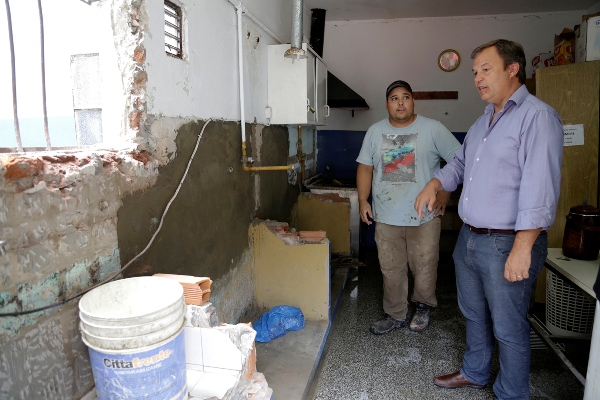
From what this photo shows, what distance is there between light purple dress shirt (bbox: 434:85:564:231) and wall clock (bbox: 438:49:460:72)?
3.13 m

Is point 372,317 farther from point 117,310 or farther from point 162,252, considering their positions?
point 117,310

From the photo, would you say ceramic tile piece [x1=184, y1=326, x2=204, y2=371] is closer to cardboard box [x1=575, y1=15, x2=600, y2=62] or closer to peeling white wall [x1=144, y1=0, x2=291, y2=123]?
peeling white wall [x1=144, y1=0, x2=291, y2=123]

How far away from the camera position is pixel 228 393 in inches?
48.7

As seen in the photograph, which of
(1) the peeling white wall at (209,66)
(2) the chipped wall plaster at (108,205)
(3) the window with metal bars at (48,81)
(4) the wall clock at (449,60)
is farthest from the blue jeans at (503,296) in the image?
(4) the wall clock at (449,60)

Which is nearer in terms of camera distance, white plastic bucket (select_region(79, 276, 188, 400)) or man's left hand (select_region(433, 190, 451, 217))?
white plastic bucket (select_region(79, 276, 188, 400))

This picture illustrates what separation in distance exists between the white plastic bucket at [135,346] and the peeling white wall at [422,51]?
422 centimetres

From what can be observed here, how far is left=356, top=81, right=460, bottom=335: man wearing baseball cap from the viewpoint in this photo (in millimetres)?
2693

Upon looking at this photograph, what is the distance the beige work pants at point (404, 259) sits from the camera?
2.77m

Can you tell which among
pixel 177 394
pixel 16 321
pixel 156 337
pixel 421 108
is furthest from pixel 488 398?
pixel 421 108

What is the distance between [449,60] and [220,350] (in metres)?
4.52

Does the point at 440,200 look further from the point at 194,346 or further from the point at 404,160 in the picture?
the point at 194,346

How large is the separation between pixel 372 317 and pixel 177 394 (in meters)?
2.14

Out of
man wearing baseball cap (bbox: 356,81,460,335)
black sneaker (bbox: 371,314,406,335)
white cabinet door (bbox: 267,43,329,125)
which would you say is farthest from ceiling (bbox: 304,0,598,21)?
black sneaker (bbox: 371,314,406,335)

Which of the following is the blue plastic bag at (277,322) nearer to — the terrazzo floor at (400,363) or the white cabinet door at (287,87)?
the terrazzo floor at (400,363)
